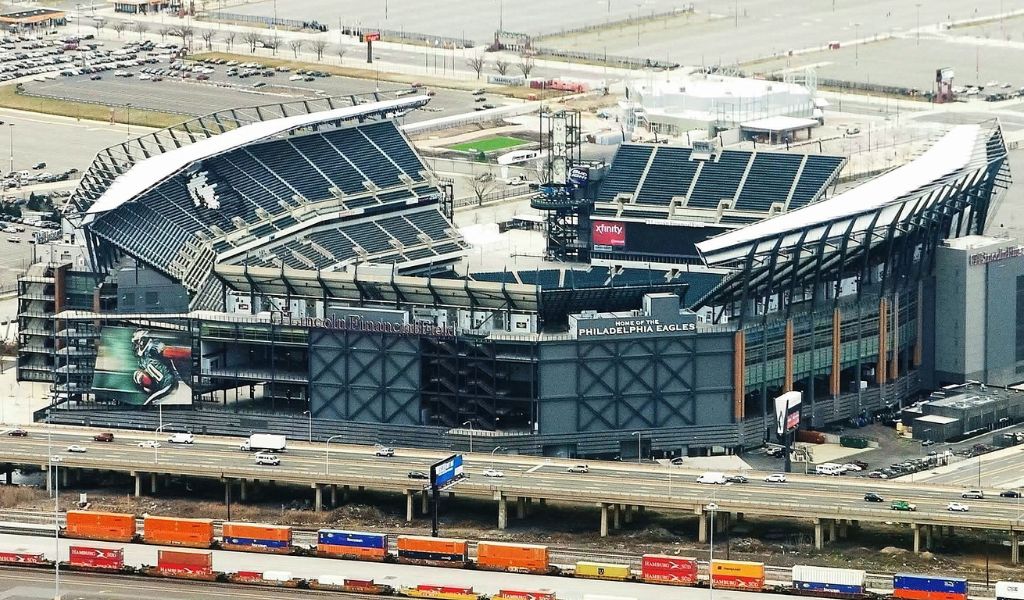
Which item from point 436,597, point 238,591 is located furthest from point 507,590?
point 238,591

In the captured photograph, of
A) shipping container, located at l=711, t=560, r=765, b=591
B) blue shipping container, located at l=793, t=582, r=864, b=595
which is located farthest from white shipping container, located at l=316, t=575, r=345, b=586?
blue shipping container, located at l=793, t=582, r=864, b=595

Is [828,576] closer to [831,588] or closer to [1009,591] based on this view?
[831,588]

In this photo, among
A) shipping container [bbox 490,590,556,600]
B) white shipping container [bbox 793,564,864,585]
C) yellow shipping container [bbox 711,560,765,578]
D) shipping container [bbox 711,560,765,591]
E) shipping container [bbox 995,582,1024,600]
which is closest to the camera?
shipping container [bbox 995,582,1024,600]

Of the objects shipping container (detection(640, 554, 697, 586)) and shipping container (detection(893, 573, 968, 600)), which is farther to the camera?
shipping container (detection(640, 554, 697, 586))

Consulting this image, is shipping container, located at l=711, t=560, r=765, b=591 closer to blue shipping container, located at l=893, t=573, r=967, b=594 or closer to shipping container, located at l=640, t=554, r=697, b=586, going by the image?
shipping container, located at l=640, t=554, r=697, b=586

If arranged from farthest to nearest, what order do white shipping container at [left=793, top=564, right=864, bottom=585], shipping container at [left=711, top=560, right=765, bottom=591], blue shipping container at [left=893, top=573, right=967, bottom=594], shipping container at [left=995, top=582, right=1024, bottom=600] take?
shipping container at [left=711, top=560, right=765, bottom=591], white shipping container at [left=793, top=564, right=864, bottom=585], blue shipping container at [left=893, top=573, right=967, bottom=594], shipping container at [left=995, top=582, right=1024, bottom=600]

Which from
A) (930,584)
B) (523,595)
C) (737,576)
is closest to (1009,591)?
(930,584)

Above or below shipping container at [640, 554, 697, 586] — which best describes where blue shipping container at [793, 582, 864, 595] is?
below
